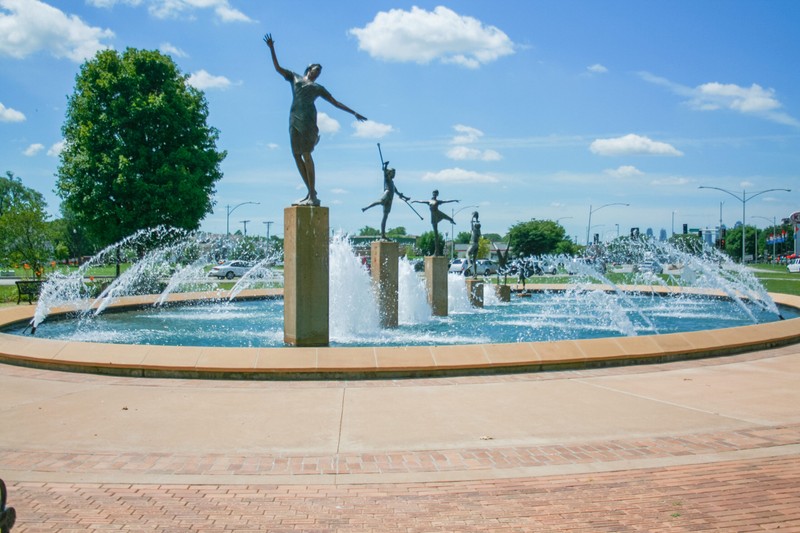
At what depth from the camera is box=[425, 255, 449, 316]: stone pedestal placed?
20.0 meters

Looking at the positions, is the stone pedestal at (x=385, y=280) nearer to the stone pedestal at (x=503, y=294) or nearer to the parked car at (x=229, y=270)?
the stone pedestal at (x=503, y=294)

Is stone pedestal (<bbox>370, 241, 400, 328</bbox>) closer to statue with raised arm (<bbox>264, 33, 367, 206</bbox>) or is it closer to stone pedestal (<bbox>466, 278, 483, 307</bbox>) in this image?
statue with raised arm (<bbox>264, 33, 367, 206</bbox>)

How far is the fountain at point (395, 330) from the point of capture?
9.37 m

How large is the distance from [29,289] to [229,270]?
24.9 m

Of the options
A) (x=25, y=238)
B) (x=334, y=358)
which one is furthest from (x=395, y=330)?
(x=25, y=238)

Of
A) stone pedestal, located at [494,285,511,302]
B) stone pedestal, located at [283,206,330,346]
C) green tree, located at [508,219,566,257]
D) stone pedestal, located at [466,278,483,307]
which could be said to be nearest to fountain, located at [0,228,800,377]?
stone pedestal, located at [466,278,483,307]

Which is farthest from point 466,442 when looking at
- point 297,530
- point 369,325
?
point 369,325

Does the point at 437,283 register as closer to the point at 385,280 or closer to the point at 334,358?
the point at 385,280

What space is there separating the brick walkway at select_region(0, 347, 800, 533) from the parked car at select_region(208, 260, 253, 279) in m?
41.5

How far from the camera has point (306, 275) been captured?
11.6m

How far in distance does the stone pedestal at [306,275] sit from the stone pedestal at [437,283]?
846cm

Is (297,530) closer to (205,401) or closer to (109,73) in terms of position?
(205,401)

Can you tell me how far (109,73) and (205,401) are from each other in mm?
28490

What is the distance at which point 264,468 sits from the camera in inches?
217
